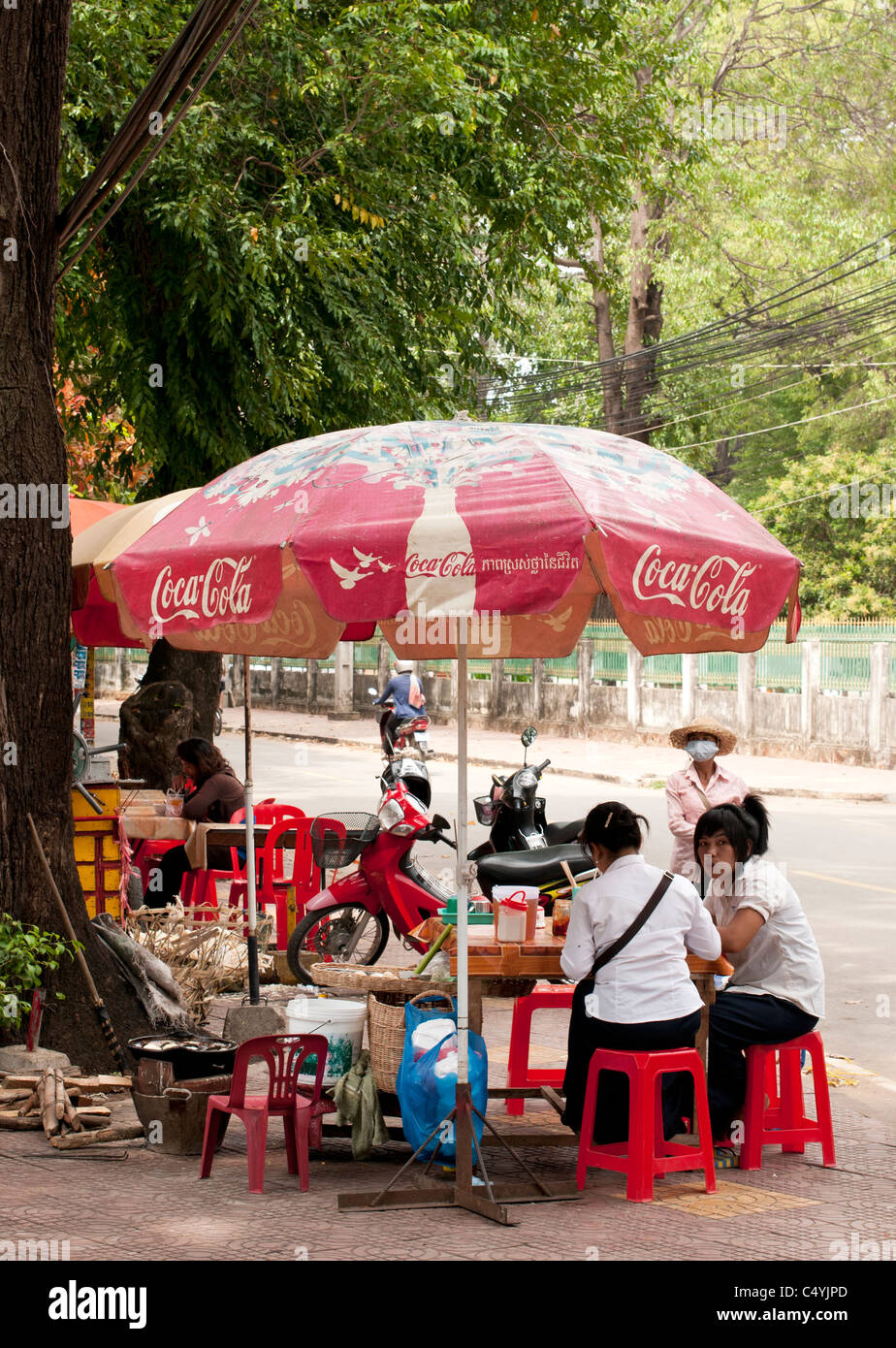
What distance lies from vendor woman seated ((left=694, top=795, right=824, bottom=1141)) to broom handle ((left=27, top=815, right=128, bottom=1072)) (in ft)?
8.98

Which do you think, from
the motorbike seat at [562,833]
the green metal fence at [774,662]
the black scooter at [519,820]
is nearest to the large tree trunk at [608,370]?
the green metal fence at [774,662]

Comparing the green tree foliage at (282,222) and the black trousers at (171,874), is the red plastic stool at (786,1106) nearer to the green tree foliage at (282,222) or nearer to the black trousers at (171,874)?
the black trousers at (171,874)

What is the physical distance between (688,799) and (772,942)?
108 inches

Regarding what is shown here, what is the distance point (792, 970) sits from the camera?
18.8 feet

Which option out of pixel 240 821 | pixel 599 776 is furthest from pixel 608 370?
pixel 240 821

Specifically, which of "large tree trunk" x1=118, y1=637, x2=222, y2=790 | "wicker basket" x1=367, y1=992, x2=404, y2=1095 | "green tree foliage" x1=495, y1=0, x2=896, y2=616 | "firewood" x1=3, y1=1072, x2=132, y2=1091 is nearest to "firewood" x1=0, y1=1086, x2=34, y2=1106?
"firewood" x1=3, y1=1072, x2=132, y2=1091

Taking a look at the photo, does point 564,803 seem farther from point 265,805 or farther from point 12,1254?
point 12,1254

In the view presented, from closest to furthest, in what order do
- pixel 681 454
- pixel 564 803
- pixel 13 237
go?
pixel 13 237 → pixel 564 803 → pixel 681 454

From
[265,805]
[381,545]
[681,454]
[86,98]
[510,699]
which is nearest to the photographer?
[381,545]

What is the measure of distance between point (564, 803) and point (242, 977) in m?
10.6

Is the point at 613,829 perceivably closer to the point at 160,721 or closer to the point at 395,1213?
the point at 395,1213

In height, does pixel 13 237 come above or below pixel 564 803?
above

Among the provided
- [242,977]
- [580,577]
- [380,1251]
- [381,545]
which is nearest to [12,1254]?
[380,1251]

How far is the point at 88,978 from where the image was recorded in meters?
6.64
